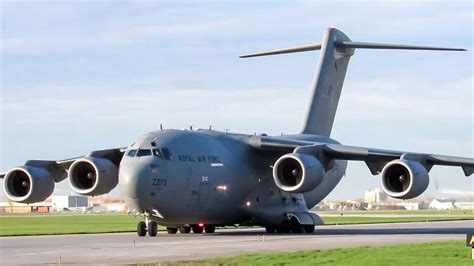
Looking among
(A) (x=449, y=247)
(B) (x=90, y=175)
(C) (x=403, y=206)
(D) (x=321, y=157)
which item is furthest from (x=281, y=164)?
(C) (x=403, y=206)

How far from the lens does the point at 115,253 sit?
23.3 meters

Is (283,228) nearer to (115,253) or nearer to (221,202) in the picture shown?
(221,202)

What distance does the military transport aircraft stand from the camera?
31.6 metres

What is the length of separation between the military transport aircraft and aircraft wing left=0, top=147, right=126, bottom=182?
39mm

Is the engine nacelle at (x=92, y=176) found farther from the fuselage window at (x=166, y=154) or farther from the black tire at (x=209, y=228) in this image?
the black tire at (x=209, y=228)

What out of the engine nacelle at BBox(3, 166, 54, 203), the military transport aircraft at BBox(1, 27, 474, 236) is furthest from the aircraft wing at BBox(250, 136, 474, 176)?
the engine nacelle at BBox(3, 166, 54, 203)

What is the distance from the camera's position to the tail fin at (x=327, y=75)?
40.9 metres

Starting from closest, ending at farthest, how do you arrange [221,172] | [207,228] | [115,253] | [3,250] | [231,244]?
[115,253]
[3,250]
[231,244]
[221,172]
[207,228]

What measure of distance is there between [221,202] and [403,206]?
315ft

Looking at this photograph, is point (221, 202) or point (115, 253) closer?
point (115, 253)

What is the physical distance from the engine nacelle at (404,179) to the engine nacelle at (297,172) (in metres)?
2.32

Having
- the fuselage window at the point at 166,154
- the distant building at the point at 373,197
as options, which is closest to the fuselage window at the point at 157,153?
the fuselage window at the point at 166,154

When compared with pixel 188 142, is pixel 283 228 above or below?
below

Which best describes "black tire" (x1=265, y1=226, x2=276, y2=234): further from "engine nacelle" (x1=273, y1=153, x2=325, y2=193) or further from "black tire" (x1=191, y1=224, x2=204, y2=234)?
"engine nacelle" (x1=273, y1=153, x2=325, y2=193)
